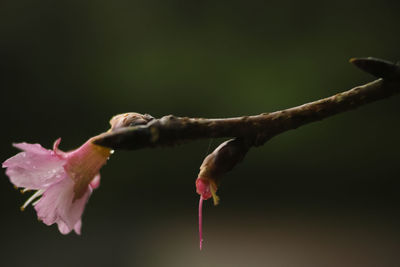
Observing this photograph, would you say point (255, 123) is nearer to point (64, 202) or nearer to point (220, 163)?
point (220, 163)

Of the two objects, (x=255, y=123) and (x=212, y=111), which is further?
(x=212, y=111)

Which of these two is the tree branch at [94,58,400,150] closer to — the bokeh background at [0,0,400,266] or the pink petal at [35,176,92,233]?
the pink petal at [35,176,92,233]

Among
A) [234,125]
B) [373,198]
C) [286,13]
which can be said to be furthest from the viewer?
[373,198]

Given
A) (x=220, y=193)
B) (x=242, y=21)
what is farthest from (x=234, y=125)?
(x=220, y=193)

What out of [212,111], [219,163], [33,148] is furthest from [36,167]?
[212,111]

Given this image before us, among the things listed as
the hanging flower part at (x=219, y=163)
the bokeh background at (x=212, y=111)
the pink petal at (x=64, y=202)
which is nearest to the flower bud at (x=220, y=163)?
the hanging flower part at (x=219, y=163)

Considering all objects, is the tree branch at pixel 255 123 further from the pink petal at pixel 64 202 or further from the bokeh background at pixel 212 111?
the bokeh background at pixel 212 111

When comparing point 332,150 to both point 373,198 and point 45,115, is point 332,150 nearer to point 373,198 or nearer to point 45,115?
point 373,198
